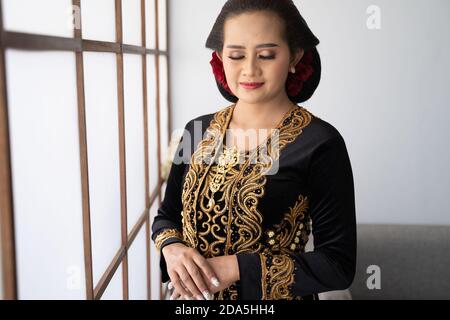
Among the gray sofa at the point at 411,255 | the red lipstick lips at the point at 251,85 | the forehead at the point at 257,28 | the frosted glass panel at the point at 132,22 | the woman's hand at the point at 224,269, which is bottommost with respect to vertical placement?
the gray sofa at the point at 411,255

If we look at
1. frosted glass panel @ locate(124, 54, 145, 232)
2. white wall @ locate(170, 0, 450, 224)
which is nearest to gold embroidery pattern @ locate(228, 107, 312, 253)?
frosted glass panel @ locate(124, 54, 145, 232)

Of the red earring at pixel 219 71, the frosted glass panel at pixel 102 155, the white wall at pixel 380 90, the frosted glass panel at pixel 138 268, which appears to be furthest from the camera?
the white wall at pixel 380 90

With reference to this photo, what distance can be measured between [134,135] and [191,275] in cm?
77

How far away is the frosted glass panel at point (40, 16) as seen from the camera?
576 mm

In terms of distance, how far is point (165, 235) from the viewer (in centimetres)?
85

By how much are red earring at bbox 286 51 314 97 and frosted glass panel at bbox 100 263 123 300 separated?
0.61 m

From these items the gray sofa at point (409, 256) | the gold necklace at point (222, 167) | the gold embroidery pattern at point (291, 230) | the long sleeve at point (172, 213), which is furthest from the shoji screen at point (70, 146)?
the gray sofa at point (409, 256)

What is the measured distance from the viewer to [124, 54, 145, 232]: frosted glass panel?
4.44 feet

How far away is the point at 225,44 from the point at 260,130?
0.15m

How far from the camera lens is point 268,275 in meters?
0.77

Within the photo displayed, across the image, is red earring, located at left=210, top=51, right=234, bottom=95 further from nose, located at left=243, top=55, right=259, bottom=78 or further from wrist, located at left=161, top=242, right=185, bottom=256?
wrist, located at left=161, top=242, right=185, bottom=256

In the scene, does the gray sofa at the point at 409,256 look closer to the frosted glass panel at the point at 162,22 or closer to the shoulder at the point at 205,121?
the frosted glass panel at the point at 162,22
